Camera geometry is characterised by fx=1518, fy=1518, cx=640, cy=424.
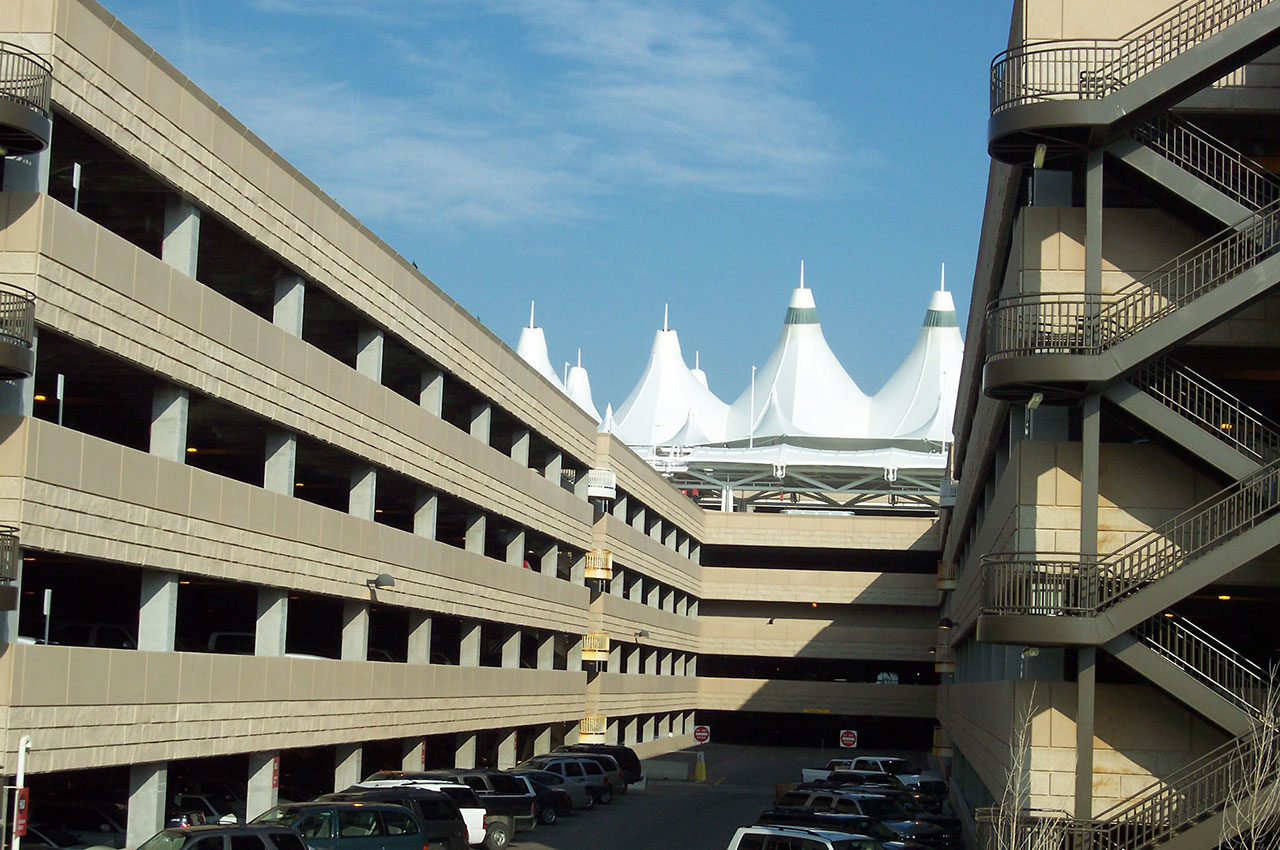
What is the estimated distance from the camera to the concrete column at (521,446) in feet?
148

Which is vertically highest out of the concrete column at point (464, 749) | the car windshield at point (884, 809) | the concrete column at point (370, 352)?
the concrete column at point (370, 352)

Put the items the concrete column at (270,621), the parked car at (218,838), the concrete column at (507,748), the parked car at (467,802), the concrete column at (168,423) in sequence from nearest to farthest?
the parked car at (218,838)
the concrete column at (168,423)
the concrete column at (270,621)
the parked car at (467,802)
the concrete column at (507,748)

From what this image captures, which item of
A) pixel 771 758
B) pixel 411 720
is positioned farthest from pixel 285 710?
pixel 771 758

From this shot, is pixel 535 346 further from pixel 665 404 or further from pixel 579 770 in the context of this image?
pixel 579 770

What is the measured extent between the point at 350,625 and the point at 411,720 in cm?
419

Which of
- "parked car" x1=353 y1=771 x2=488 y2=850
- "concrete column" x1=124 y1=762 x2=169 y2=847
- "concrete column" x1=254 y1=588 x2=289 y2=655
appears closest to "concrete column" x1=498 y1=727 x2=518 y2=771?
"parked car" x1=353 y1=771 x2=488 y2=850

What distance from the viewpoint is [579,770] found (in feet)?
139

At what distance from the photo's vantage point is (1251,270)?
18.5m

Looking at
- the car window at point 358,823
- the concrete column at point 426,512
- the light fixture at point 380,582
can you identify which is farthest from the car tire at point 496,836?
the concrete column at point 426,512

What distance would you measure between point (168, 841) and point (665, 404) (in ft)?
319

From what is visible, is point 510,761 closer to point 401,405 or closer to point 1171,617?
point 401,405

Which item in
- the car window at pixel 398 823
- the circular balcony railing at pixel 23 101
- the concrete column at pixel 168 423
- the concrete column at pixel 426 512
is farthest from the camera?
the concrete column at pixel 426 512

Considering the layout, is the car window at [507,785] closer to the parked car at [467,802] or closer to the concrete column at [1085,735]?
the parked car at [467,802]

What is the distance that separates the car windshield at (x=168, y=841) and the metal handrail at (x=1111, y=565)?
10.7m
